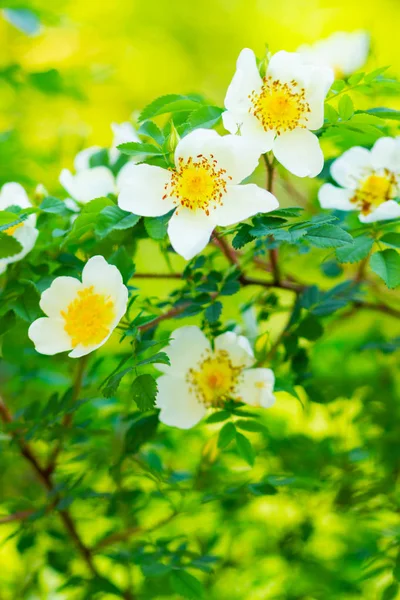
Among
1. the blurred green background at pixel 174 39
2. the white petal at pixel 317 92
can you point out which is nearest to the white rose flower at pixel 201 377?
the white petal at pixel 317 92

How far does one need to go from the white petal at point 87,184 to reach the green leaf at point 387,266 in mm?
298

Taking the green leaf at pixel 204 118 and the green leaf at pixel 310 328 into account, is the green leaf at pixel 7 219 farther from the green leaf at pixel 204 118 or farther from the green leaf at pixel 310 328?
the green leaf at pixel 310 328

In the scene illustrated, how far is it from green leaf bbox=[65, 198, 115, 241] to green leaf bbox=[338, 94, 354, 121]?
0.21 m

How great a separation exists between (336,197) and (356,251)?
0.10 metres

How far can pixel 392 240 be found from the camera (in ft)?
2.05

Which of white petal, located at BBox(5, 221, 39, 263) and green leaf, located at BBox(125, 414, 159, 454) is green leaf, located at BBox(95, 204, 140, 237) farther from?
green leaf, located at BBox(125, 414, 159, 454)

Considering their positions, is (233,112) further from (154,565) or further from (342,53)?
(342,53)

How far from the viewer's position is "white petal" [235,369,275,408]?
63 cm

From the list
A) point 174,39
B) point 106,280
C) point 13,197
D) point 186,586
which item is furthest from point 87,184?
point 174,39

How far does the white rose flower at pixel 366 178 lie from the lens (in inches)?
26.8

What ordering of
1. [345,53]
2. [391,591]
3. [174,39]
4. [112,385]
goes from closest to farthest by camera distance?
1. [112,385]
2. [391,591]
3. [345,53]
4. [174,39]

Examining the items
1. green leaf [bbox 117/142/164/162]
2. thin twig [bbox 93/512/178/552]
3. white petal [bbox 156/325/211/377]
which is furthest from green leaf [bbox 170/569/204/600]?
green leaf [bbox 117/142/164/162]

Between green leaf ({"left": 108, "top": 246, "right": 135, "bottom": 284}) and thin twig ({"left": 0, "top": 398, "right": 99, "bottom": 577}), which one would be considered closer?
green leaf ({"left": 108, "top": 246, "right": 135, "bottom": 284})

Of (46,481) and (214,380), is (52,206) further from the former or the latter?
(46,481)
